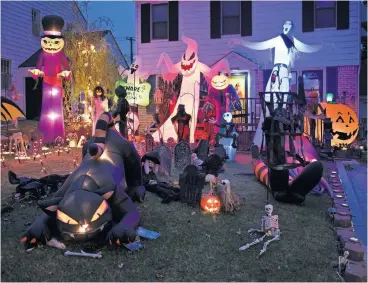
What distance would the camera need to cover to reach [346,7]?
1611 centimetres

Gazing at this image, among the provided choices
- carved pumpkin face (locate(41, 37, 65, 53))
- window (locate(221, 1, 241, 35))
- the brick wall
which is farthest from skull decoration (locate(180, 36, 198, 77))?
the brick wall

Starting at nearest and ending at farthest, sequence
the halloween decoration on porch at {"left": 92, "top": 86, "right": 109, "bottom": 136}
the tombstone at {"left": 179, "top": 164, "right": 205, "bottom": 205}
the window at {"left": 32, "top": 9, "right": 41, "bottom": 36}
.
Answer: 1. the tombstone at {"left": 179, "top": 164, "right": 205, "bottom": 205}
2. the halloween decoration on porch at {"left": 92, "top": 86, "right": 109, "bottom": 136}
3. the window at {"left": 32, "top": 9, "right": 41, "bottom": 36}

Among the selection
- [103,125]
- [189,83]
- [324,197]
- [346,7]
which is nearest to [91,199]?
[103,125]

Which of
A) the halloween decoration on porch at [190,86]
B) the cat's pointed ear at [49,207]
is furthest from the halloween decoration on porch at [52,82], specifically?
the cat's pointed ear at [49,207]

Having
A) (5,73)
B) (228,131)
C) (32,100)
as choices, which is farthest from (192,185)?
(32,100)

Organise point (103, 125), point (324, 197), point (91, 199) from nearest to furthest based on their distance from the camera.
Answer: point (91, 199) < point (103, 125) < point (324, 197)

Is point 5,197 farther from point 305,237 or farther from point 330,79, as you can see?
point 330,79

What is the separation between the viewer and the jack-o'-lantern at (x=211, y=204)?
600 cm

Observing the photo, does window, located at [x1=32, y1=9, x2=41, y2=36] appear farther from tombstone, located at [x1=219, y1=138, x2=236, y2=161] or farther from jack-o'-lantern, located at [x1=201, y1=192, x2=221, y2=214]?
jack-o'-lantern, located at [x1=201, y1=192, x2=221, y2=214]

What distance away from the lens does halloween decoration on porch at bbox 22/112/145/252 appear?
4.36 meters

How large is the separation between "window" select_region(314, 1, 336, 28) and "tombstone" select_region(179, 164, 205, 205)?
12439 mm

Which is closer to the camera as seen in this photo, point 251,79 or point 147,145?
point 147,145

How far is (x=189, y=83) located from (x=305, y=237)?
370 inches

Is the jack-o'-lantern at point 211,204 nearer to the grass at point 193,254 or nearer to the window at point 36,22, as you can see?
the grass at point 193,254
